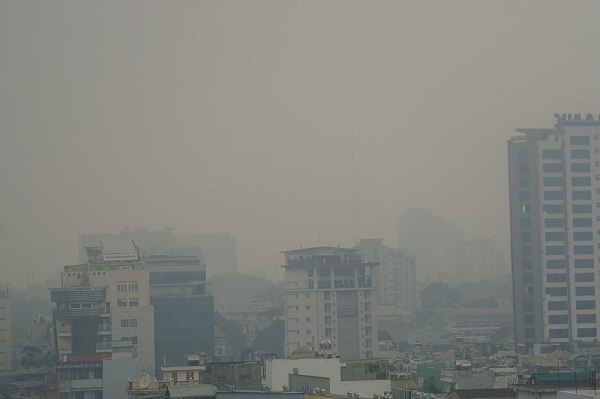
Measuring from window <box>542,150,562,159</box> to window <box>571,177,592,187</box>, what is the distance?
0.73 metres

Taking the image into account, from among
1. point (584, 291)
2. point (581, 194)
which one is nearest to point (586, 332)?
point (584, 291)

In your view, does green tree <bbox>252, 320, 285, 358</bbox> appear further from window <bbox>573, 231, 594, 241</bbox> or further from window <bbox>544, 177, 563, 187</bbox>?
window <bbox>544, 177, 563, 187</bbox>

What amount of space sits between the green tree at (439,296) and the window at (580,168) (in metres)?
25.6

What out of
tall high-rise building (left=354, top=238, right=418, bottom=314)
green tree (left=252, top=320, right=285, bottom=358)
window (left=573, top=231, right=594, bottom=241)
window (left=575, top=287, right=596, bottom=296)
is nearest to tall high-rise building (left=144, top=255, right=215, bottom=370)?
green tree (left=252, top=320, right=285, bottom=358)

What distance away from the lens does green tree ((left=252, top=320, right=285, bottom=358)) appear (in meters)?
49.2

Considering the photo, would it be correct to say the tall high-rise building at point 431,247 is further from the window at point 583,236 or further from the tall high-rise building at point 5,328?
the tall high-rise building at point 5,328

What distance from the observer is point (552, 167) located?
43188 mm

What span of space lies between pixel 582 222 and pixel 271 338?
39.1 ft

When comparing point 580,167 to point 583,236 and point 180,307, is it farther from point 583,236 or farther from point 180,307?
point 180,307

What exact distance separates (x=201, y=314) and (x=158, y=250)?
9442mm

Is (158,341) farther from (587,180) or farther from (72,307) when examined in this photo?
(587,180)

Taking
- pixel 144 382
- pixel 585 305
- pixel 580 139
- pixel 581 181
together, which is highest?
pixel 580 139

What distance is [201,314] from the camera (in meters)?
46.1

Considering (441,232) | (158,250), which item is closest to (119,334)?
(158,250)
